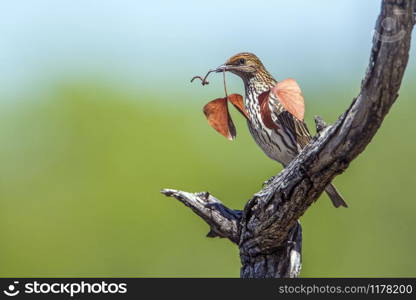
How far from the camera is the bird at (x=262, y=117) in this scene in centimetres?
538

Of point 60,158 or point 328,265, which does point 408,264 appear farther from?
point 60,158

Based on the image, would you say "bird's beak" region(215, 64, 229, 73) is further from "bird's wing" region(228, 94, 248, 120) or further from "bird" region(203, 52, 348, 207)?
"bird's wing" region(228, 94, 248, 120)

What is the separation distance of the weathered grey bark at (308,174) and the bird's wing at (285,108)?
0.22 meters

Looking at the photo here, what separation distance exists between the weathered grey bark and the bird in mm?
500

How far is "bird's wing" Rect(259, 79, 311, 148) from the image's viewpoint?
502 centimetres

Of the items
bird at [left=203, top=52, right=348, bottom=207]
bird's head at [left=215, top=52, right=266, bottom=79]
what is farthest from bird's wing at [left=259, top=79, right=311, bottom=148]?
bird's head at [left=215, top=52, right=266, bottom=79]

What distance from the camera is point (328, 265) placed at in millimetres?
9836

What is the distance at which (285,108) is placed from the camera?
19.2 feet

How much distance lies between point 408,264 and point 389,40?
692 centimetres

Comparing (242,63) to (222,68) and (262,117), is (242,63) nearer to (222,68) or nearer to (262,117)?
(222,68)

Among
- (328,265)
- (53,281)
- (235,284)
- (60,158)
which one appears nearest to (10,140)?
(60,158)

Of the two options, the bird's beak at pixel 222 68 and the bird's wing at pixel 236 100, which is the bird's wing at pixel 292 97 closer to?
the bird's wing at pixel 236 100

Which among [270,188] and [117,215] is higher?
[117,215]

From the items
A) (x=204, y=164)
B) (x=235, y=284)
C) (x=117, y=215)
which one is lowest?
(x=235, y=284)
